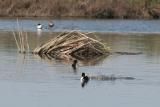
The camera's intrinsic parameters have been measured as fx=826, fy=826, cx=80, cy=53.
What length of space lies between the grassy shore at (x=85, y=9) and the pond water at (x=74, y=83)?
105 feet

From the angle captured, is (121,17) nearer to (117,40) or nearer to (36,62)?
(117,40)

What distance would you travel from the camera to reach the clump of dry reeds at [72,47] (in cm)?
2738

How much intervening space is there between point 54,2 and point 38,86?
143ft

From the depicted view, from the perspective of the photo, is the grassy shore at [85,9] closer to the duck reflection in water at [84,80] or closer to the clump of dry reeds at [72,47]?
the clump of dry reeds at [72,47]

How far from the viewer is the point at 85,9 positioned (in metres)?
61.4

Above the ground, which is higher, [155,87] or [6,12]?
[155,87]

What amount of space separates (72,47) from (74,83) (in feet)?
26.6

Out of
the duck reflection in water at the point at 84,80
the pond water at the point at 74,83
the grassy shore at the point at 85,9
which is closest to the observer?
the pond water at the point at 74,83

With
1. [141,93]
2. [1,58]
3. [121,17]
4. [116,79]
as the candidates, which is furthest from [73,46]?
[121,17]

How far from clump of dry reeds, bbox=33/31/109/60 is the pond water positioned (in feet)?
2.15

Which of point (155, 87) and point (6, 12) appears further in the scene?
point (6, 12)

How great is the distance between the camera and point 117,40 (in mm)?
35812

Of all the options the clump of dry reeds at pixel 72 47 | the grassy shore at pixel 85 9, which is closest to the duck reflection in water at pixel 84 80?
the clump of dry reeds at pixel 72 47

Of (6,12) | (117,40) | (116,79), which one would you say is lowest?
(6,12)
